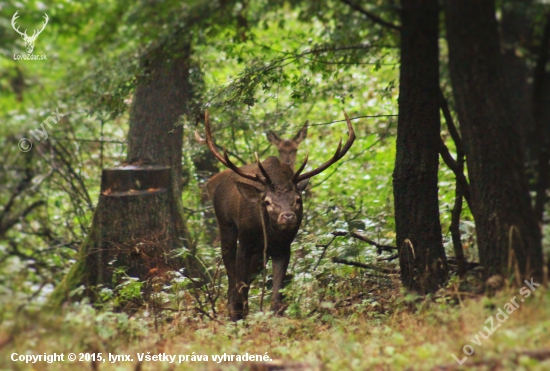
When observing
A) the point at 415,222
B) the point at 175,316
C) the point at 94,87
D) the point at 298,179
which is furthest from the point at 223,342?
the point at 94,87

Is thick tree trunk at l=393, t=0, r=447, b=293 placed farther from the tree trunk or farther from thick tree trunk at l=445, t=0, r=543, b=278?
the tree trunk

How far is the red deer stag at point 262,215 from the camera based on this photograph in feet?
26.1

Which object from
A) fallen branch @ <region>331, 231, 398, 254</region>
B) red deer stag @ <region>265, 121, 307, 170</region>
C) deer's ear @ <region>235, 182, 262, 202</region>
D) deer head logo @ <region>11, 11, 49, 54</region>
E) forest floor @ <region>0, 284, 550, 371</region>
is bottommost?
forest floor @ <region>0, 284, 550, 371</region>

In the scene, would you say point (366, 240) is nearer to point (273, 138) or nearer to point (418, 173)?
point (418, 173)

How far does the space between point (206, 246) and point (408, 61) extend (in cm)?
573

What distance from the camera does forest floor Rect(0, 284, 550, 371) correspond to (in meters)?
4.54

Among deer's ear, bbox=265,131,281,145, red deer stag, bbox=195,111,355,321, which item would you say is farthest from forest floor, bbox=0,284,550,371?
deer's ear, bbox=265,131,281,145

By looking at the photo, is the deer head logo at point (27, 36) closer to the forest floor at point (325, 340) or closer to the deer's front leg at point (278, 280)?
the deer's front leg at point (278, 280)

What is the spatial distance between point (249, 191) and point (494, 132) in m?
3.57

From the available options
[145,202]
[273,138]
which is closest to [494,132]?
[145,202]

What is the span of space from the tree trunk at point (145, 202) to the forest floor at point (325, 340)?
6.33 ft

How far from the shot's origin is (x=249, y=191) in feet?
27.3

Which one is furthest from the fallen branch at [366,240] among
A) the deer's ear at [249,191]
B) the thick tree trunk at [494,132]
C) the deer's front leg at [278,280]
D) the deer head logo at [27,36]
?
the deer head logo at [27,36]

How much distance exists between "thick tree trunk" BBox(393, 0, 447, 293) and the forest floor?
1.32ft
